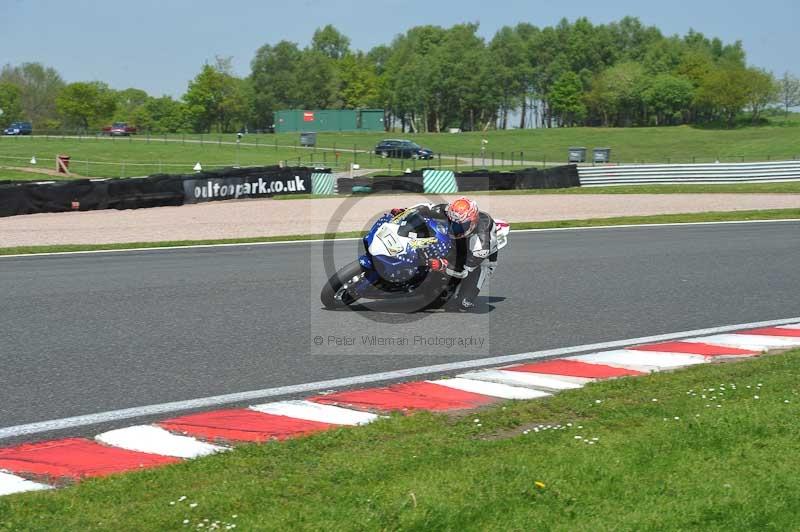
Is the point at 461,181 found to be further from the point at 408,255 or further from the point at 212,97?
the point at 212,97

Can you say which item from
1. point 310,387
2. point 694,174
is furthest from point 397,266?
point 694,174

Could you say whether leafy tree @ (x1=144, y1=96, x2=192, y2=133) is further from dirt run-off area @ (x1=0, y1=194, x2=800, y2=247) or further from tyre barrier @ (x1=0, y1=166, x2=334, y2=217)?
dirt run-off area @ (x1=0, y1=194, x2=800, y2=247)

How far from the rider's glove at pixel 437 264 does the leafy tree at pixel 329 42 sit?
18486 centimetres

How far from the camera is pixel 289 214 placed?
88.4 ft

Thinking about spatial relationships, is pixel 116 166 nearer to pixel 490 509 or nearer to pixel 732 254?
pixel 732 254

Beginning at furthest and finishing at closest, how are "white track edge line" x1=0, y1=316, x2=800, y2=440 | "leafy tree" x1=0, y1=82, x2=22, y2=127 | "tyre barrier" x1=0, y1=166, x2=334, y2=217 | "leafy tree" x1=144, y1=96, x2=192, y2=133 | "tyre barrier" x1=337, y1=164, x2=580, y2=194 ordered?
"leafy tree" x1=144, y1=96, x2=192, y2=133, "leafy tree" x1=0, y1=82, x2=22, y2=127, "tyre barrier" x1=337, y1=164, x2=580, y2=194, "tyre barrier" x1=0, y1=166, x2=334, y2=217, "white track edge line" x1=0, y1=316, x2=800, y2=440

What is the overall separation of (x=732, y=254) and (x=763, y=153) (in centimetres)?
7138

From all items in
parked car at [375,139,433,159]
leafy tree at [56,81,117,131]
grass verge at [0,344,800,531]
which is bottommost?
grass verge at [0,344,800,531]

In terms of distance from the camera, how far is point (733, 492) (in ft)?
15.9

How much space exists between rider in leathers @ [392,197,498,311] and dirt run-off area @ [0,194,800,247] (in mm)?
7326

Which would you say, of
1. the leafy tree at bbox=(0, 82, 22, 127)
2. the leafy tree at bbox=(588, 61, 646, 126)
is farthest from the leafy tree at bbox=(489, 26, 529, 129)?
the leafy tree at bbox=(0, 82, 22, 127)

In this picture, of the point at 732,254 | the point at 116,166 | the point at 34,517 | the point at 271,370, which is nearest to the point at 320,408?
the point at 271,370

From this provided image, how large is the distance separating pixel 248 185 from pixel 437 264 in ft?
76.1

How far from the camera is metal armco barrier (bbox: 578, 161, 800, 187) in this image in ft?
139
